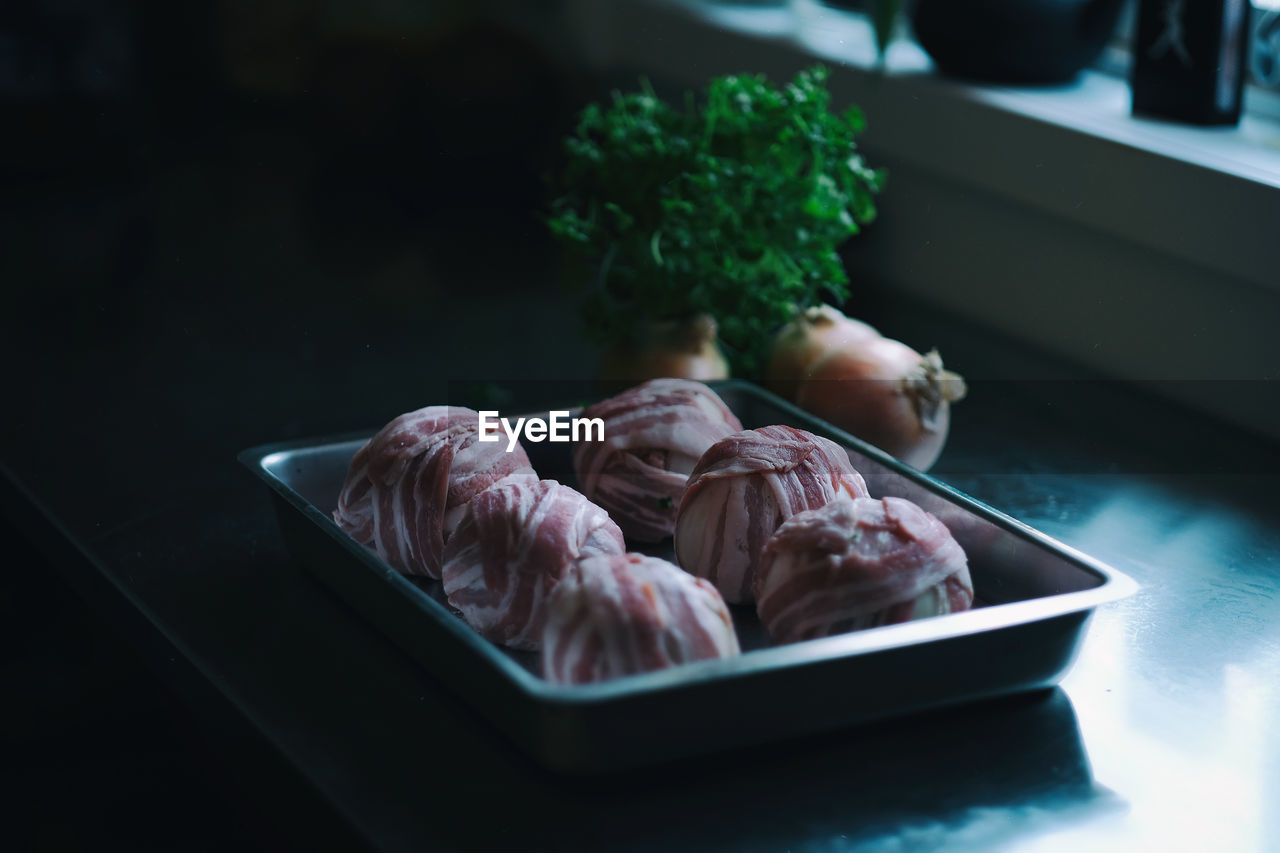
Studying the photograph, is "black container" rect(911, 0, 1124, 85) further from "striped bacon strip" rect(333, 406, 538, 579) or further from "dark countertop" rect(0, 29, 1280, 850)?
"striped bacon strip" rect(333, 406, 538, 579)

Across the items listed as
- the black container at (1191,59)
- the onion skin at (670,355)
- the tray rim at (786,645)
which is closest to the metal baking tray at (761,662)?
the tray rim at (786,645)

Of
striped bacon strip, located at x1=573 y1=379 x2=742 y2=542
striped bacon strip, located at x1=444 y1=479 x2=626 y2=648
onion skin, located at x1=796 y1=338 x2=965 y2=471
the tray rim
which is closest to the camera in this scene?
the tray rim

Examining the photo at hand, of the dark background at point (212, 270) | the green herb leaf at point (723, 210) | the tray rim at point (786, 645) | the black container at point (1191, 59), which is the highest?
the black container at point (1191, 59)

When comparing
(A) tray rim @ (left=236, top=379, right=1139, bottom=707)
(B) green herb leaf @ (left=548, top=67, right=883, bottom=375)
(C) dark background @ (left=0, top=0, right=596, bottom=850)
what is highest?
(B) green herb leaf @ (left=548, top=67, right=883, bottom=375)

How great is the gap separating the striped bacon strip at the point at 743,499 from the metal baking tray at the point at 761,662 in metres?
0.03

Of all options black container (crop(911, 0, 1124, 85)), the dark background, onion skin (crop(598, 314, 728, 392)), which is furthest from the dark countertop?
black container (crop(911, 0, 1124, 85))

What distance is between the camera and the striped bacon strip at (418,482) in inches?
28.7

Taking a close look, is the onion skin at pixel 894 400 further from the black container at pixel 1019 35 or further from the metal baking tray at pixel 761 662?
the black container at pixel 1019 35

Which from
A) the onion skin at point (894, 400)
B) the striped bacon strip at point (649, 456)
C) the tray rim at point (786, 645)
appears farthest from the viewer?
the onion skin at point (894, 400)

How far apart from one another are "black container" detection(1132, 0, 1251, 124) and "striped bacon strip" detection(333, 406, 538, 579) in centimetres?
74

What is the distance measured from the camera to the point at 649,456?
0.80 meters

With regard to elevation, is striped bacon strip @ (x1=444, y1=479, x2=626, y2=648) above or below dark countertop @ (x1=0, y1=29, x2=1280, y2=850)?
above

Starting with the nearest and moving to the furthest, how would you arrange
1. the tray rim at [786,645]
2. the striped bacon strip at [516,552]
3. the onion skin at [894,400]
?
the tray rim at [786,645], the striped bacon strip at [516,552], the onion skin at [894,400]

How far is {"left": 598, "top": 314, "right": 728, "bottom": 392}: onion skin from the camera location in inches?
40.2
